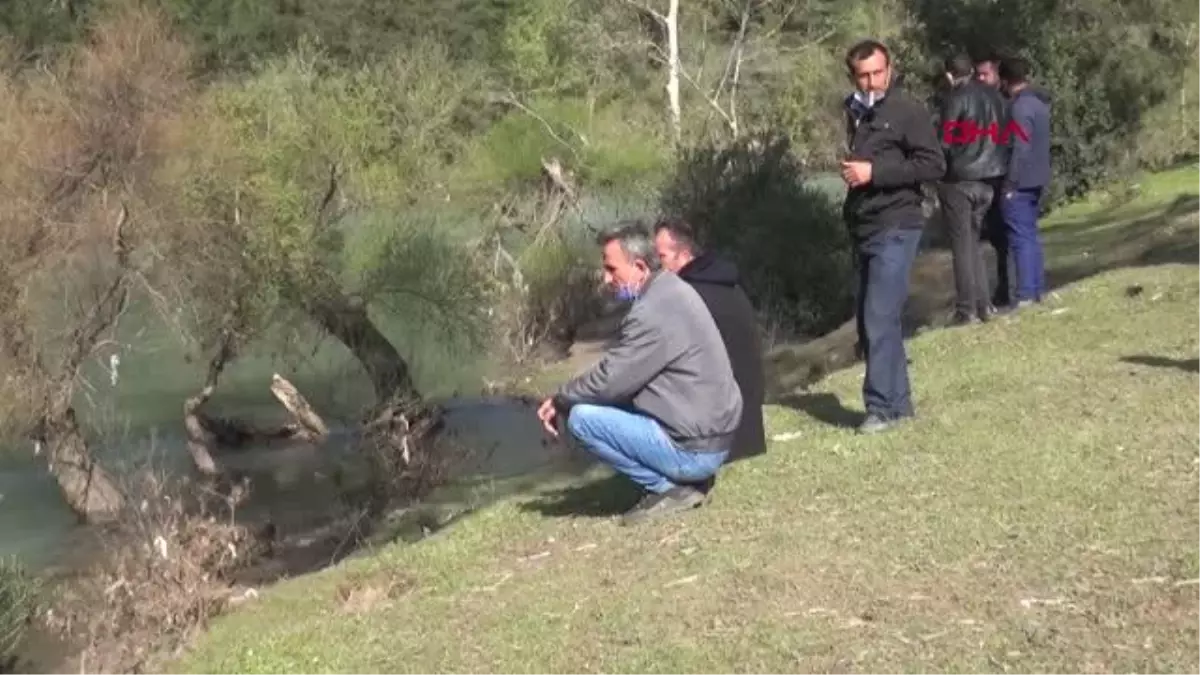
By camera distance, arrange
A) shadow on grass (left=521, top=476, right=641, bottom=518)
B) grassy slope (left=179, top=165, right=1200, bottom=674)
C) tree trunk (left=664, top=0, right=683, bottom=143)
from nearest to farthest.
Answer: grassy slope (left=179, top=165, right=1200, bottom=674) → shadow on grass (left=521, top=476, right=641, bottom=518) → tree trunk (left=664, top=0, right=683, bottom=143)

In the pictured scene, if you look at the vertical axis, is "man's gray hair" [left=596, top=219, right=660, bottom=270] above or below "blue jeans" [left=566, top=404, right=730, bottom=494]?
above

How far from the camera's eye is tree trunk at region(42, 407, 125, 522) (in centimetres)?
1862

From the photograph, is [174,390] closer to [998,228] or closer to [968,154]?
[998,228]

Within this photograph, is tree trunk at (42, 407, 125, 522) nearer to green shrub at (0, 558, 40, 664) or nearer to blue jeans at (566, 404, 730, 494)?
green shrub at (0, 558, 40, 664)

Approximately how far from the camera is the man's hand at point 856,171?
8617mm

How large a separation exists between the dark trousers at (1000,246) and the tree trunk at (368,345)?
10472 mm

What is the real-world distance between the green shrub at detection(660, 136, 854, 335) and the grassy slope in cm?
1244

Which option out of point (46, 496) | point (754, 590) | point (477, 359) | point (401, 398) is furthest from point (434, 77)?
point (754, 590)

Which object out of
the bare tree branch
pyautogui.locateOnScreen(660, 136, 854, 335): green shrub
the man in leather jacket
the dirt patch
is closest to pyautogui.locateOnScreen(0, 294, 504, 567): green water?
pyautogui.locateOnScreen(660, 136, 854, 335): green shrub

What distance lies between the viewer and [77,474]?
1892 cm

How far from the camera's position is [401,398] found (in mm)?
21500

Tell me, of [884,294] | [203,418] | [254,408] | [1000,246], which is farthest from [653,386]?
[254,408]

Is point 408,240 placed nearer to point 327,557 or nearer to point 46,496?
point 46,496

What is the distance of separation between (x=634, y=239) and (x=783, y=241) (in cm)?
1580
